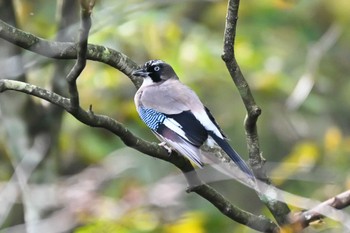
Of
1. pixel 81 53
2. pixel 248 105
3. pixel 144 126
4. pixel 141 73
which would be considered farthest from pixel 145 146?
pixel 144 126

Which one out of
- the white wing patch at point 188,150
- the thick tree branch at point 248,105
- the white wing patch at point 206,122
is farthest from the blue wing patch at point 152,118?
the thick tree branch at point 248,105

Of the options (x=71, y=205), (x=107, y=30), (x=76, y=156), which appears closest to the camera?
(x=71, y=205)

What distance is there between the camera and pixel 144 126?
29.6 ft

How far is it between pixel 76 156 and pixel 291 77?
7.71ft

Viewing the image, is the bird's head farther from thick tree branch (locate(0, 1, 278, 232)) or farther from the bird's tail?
thick tree branch (locate(0, 1, 278, 232))

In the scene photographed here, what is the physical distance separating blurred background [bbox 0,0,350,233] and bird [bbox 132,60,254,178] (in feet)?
1.20

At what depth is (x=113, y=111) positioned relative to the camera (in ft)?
30.7

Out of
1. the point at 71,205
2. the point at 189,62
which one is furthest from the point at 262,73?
the point at 71,205

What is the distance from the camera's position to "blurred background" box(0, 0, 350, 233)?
6.76m

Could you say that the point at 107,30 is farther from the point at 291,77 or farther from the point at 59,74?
the point at 291,77

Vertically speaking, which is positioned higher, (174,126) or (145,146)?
(174,126)

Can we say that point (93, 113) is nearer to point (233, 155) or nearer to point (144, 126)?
point (233, 155)

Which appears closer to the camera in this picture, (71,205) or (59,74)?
(71,205)

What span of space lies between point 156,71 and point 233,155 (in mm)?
1471
